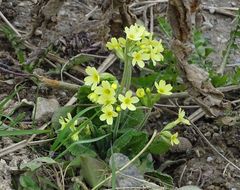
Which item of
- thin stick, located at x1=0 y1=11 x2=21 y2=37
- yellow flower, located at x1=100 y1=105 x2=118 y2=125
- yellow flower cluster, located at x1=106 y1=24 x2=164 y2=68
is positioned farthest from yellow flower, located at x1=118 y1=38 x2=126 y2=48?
thin stick, located at x1=0 y1=11 x2=21 y2=37

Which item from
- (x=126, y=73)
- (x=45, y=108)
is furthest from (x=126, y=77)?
(x=45, y=108)

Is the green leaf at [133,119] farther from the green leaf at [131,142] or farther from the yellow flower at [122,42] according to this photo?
the yellow flower at [122,42]

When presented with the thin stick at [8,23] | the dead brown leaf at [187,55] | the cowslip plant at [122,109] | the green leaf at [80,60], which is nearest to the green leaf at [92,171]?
the cowslip plant at [122,109]

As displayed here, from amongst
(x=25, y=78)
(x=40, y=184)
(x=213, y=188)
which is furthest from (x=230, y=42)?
(x=40, y=184)

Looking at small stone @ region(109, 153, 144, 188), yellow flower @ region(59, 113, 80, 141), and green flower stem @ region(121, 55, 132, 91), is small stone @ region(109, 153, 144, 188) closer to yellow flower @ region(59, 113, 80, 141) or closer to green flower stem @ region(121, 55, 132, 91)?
yellow flower @ region(59, 113, 80, 141)

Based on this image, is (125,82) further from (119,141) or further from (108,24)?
(108,24)

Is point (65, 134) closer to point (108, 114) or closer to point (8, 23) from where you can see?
point (108, 114)

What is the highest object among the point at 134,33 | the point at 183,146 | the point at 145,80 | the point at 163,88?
the point at 134,33
